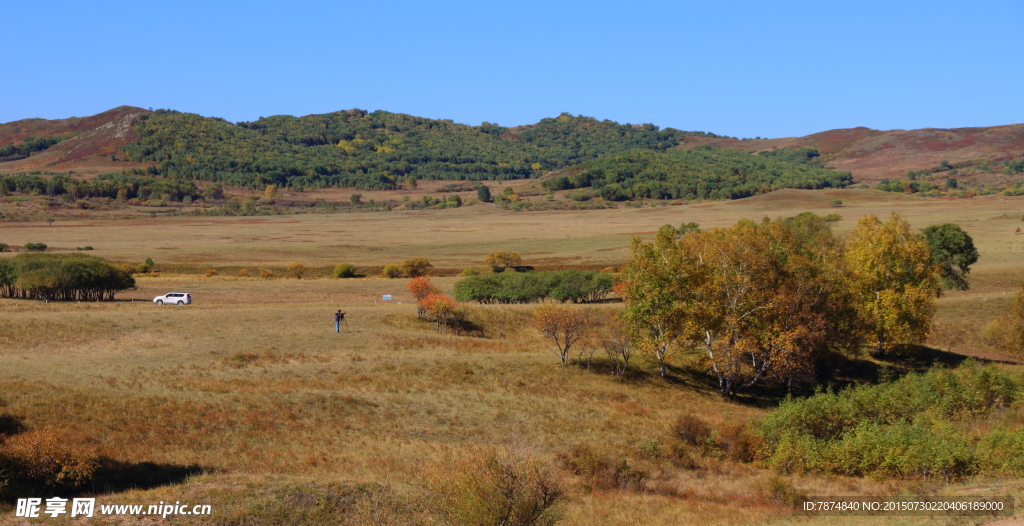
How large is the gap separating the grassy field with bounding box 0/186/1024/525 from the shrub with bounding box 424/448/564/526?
4.48m

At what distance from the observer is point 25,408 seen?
1220 inches

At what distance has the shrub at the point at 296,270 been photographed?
333ft

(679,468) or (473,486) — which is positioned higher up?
(473,486)

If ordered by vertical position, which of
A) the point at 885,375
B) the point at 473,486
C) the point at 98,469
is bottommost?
the point at 885,375

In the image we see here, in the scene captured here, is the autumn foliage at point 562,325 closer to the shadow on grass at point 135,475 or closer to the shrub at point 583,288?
the shrub at point 583,288

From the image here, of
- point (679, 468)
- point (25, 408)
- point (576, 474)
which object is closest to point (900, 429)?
point (679, 468)

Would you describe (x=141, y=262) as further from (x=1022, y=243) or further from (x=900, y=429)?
(x=1022, y=243)

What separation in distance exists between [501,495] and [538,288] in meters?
60.1

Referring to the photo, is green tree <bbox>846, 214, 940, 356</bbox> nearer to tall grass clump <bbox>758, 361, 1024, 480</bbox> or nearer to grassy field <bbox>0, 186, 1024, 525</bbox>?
grassy field <bbox>0, 186, 1024, 525</bbox>

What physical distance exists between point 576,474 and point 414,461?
648 centimetres

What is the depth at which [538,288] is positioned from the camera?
258ft

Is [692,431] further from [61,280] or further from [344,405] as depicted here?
[61,280]

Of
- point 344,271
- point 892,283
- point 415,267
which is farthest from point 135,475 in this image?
point 415,267

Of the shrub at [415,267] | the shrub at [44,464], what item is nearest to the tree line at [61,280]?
the shrub at [415,267]
